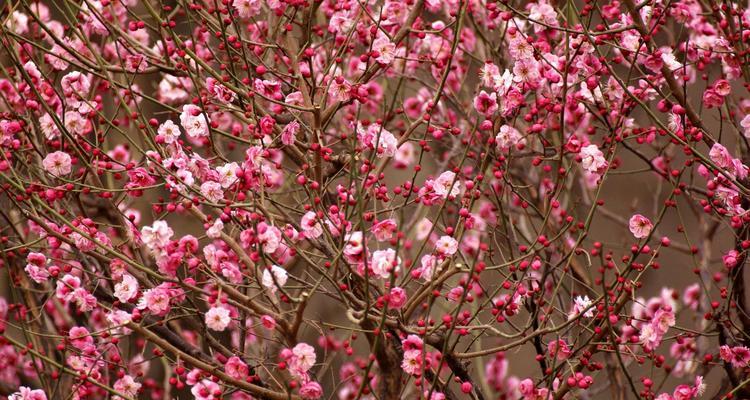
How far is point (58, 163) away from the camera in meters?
4.67

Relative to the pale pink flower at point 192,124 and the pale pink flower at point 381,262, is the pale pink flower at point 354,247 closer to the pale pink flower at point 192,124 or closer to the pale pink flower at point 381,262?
the pale pink flower at point 381,262

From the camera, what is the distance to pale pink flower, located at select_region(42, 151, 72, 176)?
4641mm

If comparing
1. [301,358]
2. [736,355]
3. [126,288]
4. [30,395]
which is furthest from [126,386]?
[736,355]

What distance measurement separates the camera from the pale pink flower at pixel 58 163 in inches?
183

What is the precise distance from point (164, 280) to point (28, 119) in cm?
Result: 163

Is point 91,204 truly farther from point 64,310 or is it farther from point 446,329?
point 446,329

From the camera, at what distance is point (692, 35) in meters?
6.60

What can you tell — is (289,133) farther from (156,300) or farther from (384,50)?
(156,300)

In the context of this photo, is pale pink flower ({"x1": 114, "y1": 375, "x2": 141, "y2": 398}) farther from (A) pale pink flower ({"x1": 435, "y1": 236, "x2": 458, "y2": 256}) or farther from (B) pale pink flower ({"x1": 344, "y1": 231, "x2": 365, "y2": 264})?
(A) pale pink flower ({"x1": 435, "y1": 236, "x2": 458, "y2": 256})

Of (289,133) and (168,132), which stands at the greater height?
A: (289,133)

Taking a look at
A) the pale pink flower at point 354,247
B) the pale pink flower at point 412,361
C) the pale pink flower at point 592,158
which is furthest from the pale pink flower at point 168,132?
the pale pink flower at point 592,158

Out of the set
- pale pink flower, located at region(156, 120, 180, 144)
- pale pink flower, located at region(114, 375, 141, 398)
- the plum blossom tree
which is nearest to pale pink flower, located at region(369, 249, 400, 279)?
the plum blossom tree

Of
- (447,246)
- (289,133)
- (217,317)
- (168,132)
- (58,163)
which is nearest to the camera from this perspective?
(447,246)

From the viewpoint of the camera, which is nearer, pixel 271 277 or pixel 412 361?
pixel 271 277
